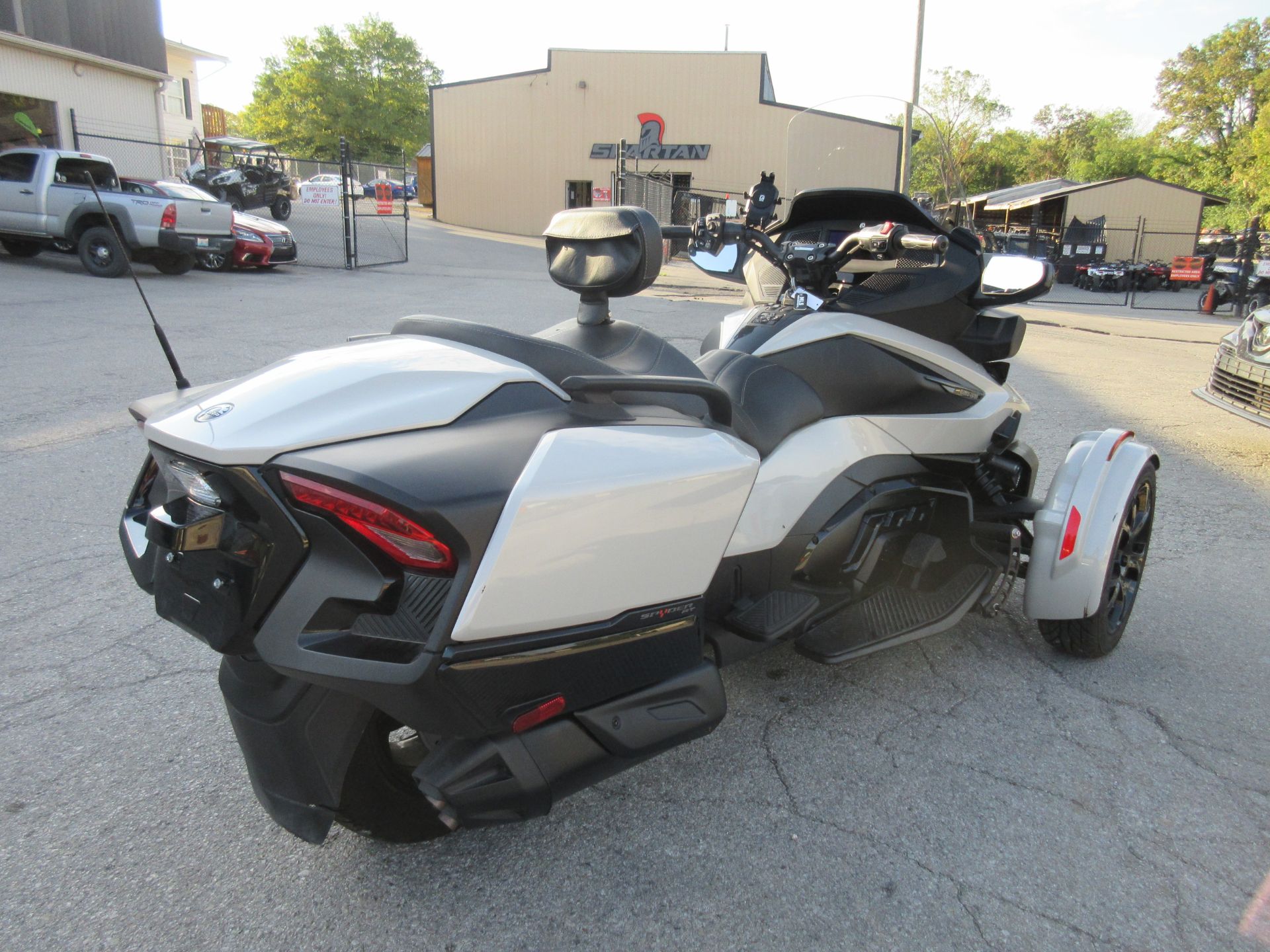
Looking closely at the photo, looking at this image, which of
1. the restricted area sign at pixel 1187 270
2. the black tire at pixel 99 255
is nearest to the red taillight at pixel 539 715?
the black tire at pixel 99 255

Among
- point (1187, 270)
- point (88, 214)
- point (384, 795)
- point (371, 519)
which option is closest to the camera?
point (371, 519)

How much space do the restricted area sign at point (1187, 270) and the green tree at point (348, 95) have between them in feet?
145

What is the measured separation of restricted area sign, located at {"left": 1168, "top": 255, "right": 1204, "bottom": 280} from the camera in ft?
82.1

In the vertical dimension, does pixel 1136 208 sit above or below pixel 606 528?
above

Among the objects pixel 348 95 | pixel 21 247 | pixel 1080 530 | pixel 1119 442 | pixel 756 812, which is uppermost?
pixel 348 95

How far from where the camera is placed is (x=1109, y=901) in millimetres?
2014

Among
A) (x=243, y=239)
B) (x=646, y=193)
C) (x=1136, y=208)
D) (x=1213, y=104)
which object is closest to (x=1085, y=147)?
(x=1213, y=104)

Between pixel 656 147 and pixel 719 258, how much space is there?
31.7 meters

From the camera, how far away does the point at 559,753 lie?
69.2 inches

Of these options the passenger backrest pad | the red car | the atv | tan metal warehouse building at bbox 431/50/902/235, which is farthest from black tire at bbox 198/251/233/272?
tan metal warehouse building at bbox 431/50/902/235

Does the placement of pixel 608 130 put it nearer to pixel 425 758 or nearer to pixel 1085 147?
pixel 425 758

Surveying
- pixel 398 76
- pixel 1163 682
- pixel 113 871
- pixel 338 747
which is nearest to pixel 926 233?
pixel 1163 682

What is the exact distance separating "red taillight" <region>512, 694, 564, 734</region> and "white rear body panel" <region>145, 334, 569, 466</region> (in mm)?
580

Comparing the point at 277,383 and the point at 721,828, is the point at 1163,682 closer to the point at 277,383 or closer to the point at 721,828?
the point at 721,828
